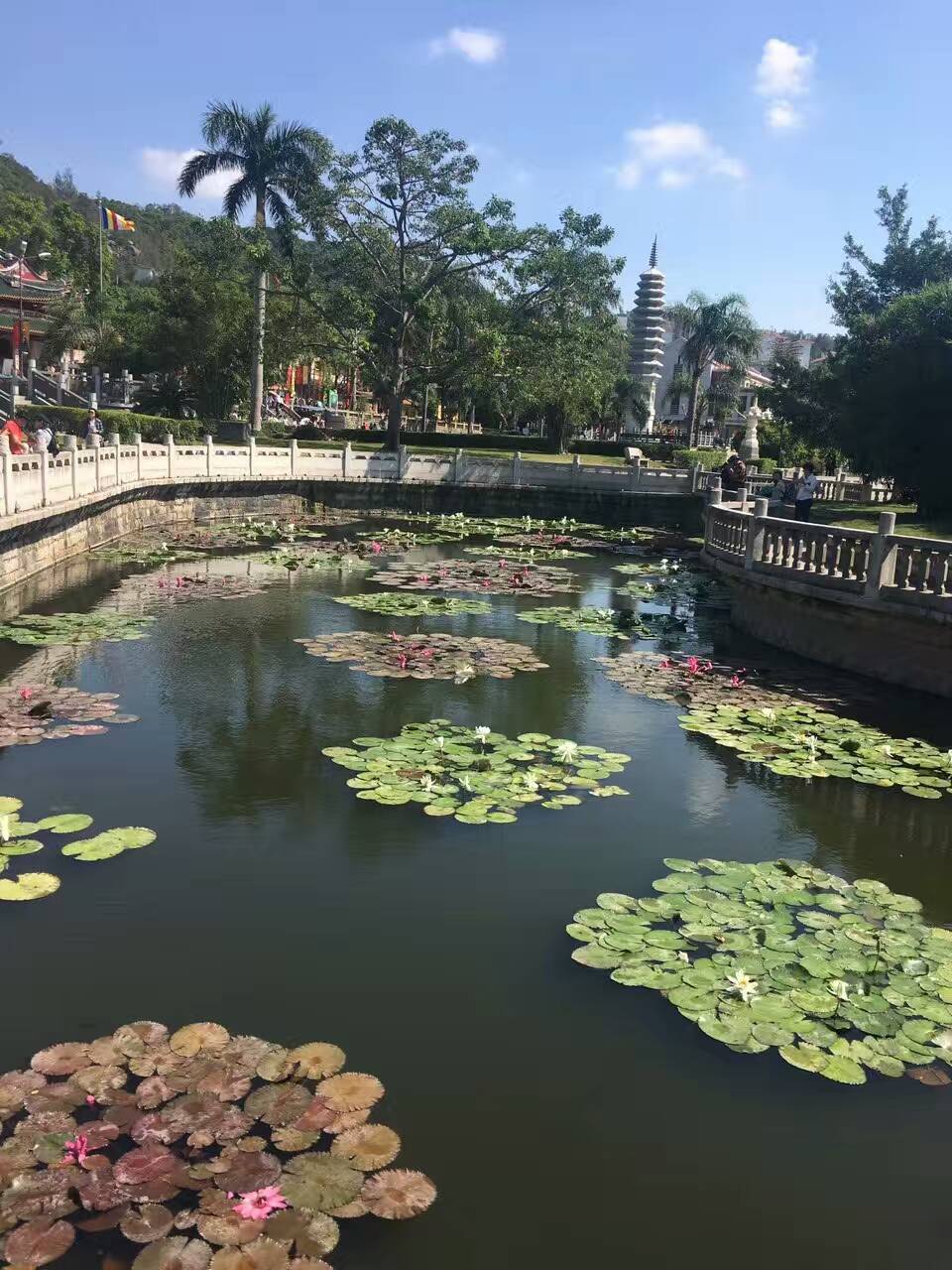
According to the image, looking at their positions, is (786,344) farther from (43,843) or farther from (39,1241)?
(39,1241)

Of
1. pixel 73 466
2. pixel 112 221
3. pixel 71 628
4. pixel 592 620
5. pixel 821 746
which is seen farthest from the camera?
pixel 112 221

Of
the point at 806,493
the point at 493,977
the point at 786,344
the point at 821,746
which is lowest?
the point at 493,977

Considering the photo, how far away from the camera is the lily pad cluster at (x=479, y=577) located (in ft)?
55.2

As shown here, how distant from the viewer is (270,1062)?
4059mm

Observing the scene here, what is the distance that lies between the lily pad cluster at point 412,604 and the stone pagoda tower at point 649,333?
44856 millimetres

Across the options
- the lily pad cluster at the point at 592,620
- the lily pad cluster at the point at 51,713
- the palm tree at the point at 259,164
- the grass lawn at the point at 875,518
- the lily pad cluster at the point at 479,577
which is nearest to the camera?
the lily pad cluster at the point at 51,713

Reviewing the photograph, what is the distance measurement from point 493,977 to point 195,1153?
180 centimetres

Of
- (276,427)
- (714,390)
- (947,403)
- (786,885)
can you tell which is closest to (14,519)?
(786,885)

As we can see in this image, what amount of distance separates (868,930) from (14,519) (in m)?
11.8

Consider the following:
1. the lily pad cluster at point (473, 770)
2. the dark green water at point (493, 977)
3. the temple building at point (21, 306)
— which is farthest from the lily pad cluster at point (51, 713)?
the temple building at point (21, 306)

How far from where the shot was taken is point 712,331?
159ft

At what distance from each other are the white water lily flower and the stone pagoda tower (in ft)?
181

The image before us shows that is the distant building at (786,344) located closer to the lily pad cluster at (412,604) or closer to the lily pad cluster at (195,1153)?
the lily pad cluster at (412,604)

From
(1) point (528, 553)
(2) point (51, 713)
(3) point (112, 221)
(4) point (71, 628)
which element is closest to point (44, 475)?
(4) point (71, 628)
